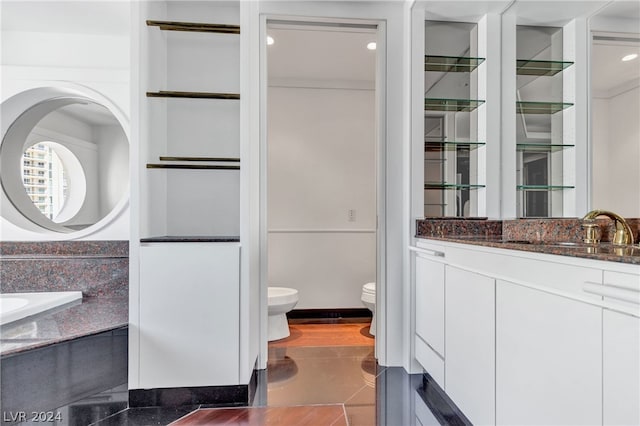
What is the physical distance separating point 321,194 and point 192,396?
2.23 m

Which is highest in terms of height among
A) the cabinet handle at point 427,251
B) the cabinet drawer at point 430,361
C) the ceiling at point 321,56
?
the ceiling at point 321,56

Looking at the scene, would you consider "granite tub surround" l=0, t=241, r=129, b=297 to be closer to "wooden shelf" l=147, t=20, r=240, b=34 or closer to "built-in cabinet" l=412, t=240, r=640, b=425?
"wooden shelf" l=147, t=20, r=240, b=34

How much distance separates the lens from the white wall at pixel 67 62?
94.3 inches

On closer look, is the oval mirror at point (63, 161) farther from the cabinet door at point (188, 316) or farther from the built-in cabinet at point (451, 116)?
the built-in cabinet at point (451, 116)

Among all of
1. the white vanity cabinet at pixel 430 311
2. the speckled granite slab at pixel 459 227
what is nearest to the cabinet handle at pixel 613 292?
the white vanity cabinet at pixel 430 311

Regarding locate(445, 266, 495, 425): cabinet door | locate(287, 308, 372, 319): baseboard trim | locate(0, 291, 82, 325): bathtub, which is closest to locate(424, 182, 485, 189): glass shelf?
locate(445, 266, 495, 425): cabinet door

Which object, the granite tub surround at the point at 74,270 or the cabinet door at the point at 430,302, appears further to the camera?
the granite tub surround at the point at 74,270

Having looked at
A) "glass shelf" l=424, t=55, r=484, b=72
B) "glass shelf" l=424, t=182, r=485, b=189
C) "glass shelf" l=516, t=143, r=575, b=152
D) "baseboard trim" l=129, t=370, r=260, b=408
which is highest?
"glass shelf" l=424, t=55, r=484, b=72

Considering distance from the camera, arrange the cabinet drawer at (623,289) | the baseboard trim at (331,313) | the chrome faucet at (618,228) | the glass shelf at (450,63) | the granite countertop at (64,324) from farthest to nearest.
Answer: the baseboard trim at (331,313) → the glass shelf at (450,63) → the granite countertop at (64,324) → the chrome faucet at (618,228) → the cabinet drawer at (623,289)

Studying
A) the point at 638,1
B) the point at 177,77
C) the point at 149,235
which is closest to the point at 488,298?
the point at 638,1

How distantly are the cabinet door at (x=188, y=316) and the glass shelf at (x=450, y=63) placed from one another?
5.86 ft

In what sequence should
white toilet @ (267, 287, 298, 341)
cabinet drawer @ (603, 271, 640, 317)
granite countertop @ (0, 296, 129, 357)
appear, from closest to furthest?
1. cabinet drawer @ (603, 271, 640, 317)
2. granite countertop @ (0, 296, 129, 357)
3. white toilet @ (267, 287, 298, 341)

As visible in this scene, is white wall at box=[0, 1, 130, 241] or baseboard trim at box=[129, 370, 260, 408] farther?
white wall at box=[0, 1, 130, 241]

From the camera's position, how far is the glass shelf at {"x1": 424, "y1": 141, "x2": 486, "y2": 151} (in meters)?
→ 2.29
